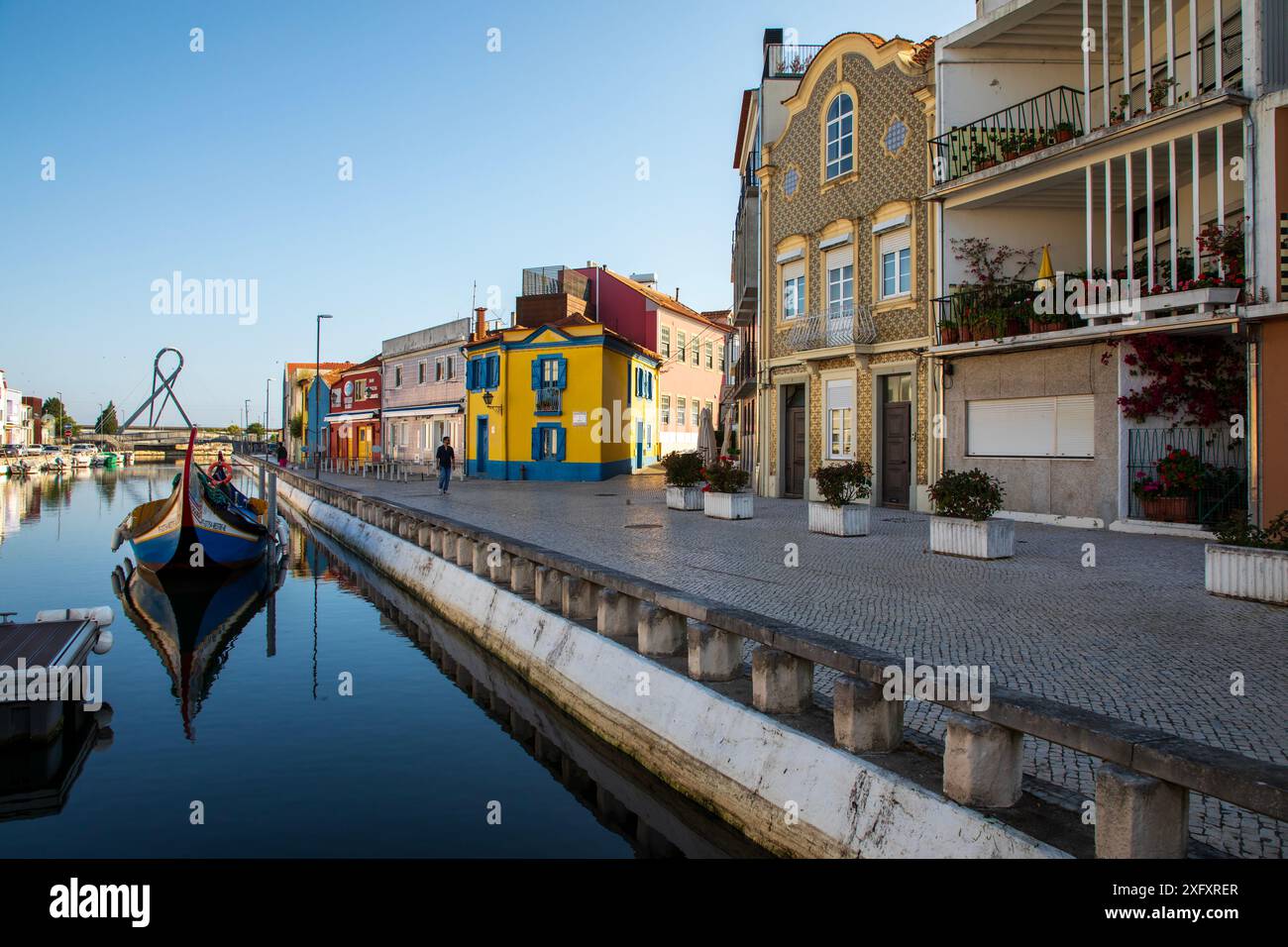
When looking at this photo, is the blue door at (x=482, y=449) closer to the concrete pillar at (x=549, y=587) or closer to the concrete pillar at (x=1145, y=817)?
the concrete pillar at (x=549, y=587)

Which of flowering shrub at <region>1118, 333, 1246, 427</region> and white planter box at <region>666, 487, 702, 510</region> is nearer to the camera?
flowering shrub at <region>1118, 333, 1246, 427</region>

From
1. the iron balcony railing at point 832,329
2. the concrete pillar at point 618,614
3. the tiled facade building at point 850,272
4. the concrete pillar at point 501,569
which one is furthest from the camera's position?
the iron balcony railing at point 832,329

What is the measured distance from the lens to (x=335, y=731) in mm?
8609

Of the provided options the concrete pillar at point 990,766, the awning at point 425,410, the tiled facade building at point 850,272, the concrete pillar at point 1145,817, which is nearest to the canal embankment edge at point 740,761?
the concrete pillar at point 990,766

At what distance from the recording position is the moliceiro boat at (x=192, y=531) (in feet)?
57.8

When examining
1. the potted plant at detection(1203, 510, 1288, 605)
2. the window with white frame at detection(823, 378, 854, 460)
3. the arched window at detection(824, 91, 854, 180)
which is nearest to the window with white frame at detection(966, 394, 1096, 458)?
the window with white frame at detection(823, 378, 854, 460)

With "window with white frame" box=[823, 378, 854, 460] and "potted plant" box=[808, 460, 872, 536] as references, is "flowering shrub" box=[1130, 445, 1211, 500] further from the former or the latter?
"window with white frame" box=[823, 378, 854, 460]

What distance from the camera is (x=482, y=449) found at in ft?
132

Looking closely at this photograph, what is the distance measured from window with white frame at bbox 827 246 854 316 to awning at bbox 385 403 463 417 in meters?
23.6

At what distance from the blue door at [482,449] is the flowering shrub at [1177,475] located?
30.0m

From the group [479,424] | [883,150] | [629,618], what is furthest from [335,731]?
[479,424]

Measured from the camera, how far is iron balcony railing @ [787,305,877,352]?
21.0 metres

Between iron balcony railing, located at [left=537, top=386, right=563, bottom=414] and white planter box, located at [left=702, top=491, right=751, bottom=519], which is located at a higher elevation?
iron balcony railing, located at [left=537, top=386, right=563, bottom=414]
